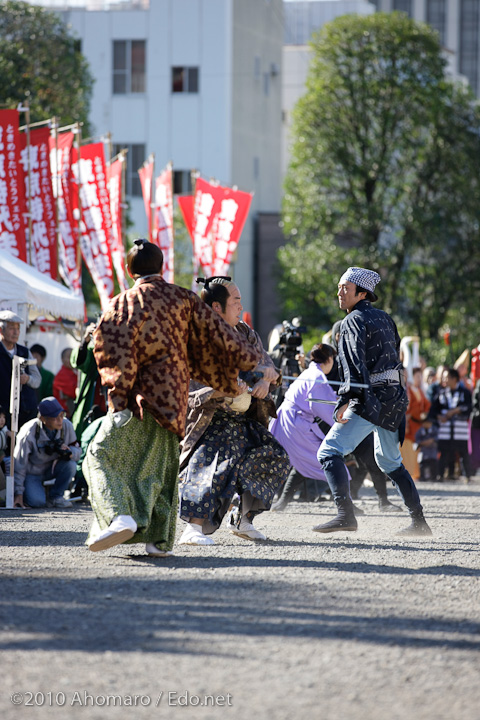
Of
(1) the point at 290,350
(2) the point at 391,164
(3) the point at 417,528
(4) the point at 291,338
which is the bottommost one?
(3) the point at 417,528

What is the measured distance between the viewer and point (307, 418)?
1077 cm

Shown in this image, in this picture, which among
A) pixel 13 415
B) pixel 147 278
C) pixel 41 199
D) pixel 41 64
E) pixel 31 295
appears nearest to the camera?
pixel 147 278

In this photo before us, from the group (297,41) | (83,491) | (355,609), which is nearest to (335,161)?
(83,491)

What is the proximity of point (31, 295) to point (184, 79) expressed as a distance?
95.5 ft

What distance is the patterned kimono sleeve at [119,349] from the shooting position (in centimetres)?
626

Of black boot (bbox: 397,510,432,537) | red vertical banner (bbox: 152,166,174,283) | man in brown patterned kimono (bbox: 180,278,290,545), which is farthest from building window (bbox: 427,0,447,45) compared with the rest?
man in brown patterned kimono (bbox: 180,278,290,545)

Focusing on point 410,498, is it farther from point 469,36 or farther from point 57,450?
point 469,36

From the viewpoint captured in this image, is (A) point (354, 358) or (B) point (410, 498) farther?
(B) point (410, 498)

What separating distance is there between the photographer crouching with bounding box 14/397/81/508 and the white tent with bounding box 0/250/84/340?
6.98 ft

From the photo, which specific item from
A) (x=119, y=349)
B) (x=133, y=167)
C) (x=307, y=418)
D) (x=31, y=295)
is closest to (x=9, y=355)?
(x=31, y=295)

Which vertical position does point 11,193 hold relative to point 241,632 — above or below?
above

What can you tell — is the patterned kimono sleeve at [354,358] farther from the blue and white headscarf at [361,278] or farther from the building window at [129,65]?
the building window at [129,65]

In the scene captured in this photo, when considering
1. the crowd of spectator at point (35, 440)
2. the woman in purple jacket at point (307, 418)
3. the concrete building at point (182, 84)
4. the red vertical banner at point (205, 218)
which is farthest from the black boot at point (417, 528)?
the concrete building at point (182, 84)

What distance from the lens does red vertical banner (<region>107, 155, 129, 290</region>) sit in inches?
690
